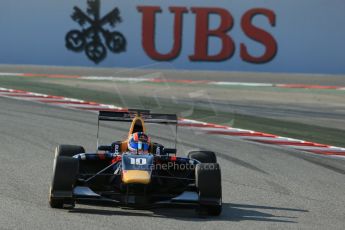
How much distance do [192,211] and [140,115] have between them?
69.3 inches

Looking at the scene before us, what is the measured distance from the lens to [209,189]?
31.9 feet

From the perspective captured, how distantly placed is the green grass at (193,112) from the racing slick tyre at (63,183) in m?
8.29

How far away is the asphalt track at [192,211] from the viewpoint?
928 centimetres

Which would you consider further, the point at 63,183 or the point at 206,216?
the point at 206,216

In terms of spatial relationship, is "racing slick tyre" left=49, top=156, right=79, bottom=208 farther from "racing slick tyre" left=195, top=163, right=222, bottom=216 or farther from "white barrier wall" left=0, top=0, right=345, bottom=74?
"white barrier wall" left=0, top=0, right=345, bottom=74

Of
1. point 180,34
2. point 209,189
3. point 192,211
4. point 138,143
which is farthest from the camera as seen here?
point 180,34

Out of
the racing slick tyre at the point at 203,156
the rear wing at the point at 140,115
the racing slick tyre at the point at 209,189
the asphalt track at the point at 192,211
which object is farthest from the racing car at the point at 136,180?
the racing slick tyre at the point at 203,156

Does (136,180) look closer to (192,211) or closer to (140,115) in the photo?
(192,211)

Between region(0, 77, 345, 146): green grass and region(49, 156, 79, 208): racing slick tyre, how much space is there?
8.29 m

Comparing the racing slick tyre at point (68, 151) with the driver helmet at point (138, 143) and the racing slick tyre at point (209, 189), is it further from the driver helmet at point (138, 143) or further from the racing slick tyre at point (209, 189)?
the racing slick tyre at point (209, 189)

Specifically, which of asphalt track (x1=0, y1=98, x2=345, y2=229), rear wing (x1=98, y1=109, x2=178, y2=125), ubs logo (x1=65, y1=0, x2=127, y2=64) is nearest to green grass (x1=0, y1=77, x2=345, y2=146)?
asphalt track (x1=0, y1=98, x2=345, y2=229)

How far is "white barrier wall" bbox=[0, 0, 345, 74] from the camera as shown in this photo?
93.6 feet

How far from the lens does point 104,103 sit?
2133 cm

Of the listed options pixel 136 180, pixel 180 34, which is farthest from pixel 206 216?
pixel 180 34
